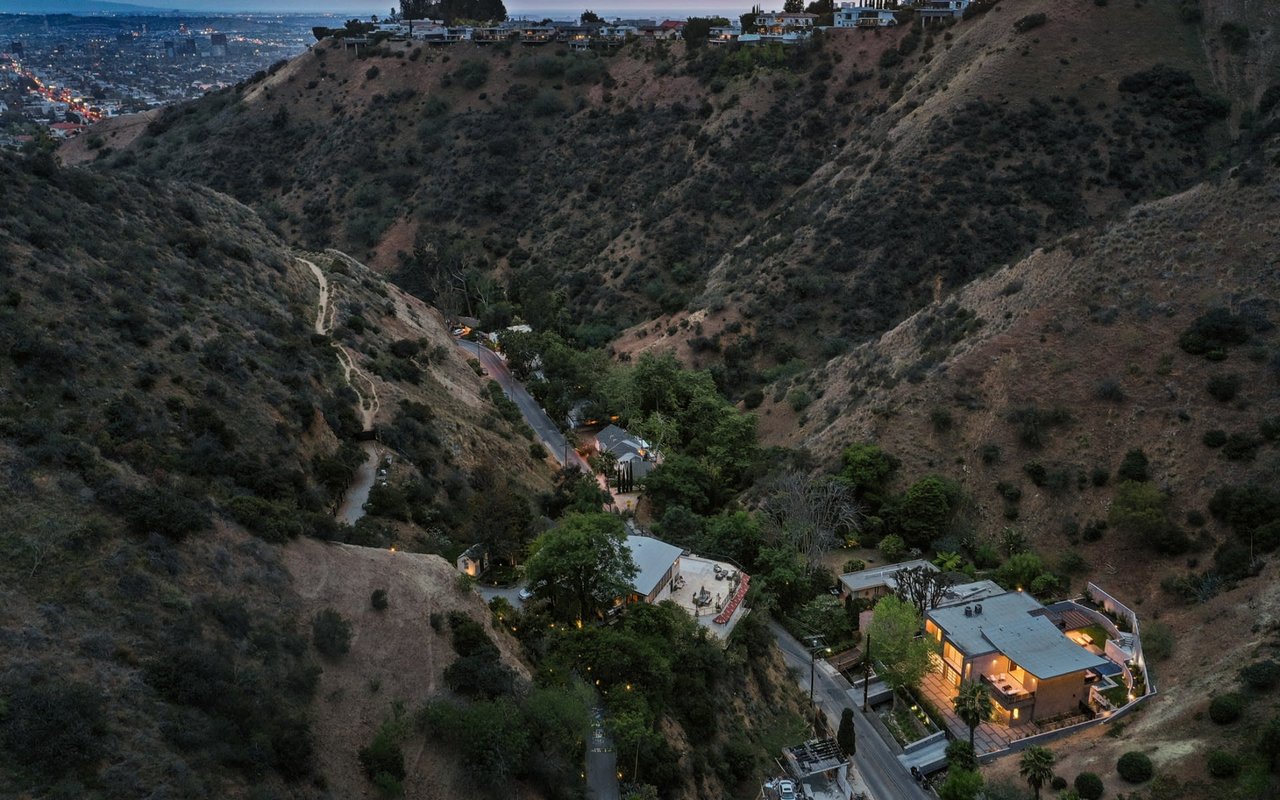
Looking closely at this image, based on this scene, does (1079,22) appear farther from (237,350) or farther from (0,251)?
(0,251)

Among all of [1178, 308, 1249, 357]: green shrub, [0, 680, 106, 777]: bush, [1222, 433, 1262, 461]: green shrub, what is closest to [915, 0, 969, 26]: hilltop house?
[1178, 308, 1249, 357]: green shrub

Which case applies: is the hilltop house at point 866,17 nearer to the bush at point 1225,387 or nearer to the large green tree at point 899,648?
the bush at point 1225,387

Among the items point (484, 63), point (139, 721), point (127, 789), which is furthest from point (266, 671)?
point (484, 63)

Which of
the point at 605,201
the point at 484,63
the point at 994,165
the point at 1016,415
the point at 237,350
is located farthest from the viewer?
the point at 484,63

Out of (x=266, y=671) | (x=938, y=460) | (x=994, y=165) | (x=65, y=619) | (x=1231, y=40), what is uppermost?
(x=1231, y=40)

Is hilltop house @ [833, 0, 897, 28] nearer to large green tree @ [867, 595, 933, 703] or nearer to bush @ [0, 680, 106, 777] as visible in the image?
large green tree @ [867, 595, 933, 703]

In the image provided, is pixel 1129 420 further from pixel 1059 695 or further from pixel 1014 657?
pixel 1059 695
